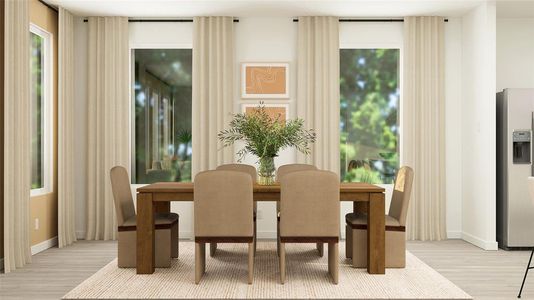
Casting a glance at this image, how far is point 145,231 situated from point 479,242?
13.2 feet

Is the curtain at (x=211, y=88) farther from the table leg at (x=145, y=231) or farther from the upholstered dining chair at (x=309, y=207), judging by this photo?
the upholstered dining chair at (x=309, y=207)

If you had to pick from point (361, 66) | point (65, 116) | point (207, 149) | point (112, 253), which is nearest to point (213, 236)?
point (112, 253)

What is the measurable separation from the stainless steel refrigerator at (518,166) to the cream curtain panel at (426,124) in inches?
35.3

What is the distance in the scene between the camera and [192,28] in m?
6.97

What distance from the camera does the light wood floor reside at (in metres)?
4.30

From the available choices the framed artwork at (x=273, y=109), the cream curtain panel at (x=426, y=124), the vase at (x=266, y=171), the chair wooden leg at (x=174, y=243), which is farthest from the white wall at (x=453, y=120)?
the chair wooden leg at (x=174, y=243)

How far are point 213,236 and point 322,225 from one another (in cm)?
89

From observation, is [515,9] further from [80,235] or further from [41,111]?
[80,235]

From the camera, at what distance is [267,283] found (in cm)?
437

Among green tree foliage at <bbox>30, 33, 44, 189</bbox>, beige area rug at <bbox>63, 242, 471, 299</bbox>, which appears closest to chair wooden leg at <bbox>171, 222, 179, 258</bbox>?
beige area rug at <bbox>63, 242, 471, 299</bbox>

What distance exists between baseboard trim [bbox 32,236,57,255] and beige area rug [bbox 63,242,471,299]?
50.7 inches

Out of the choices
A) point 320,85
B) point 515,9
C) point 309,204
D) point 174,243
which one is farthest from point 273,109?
point 515,9

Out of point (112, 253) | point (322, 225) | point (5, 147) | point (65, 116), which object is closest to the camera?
point (322, 225)

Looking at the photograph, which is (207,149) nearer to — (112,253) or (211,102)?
(211,102)
